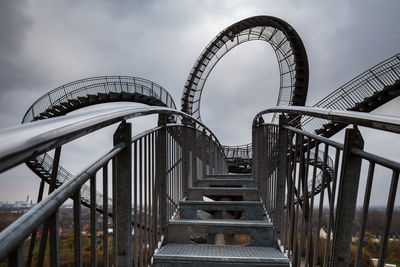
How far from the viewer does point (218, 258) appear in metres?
1.78

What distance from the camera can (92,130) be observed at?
2.62 feet

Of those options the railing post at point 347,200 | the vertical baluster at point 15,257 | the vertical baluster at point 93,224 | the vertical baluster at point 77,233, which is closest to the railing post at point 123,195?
the vertical baluster at point 93,224

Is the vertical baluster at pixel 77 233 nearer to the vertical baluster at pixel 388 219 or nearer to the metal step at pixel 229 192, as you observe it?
the vertical baluster at pixel 388 219

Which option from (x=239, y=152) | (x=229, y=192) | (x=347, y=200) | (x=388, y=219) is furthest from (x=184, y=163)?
(x=239, y=152)

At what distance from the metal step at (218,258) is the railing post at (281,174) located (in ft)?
0.74

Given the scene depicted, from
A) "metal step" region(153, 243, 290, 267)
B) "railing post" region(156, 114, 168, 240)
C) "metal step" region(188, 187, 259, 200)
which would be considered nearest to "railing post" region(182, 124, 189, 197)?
"metal step" region(188, 187, 259, 200)

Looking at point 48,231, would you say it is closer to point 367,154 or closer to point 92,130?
point 92,130

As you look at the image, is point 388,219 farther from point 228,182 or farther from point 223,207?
point 228,182

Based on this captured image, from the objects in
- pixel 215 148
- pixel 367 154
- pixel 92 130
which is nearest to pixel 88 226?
pixel 92 130

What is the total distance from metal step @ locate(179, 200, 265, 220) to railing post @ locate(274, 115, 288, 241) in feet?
1.51

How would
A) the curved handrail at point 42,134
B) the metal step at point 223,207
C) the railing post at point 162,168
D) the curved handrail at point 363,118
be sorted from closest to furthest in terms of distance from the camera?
the curved handrail at point 42,134, the curved handrail at point 363,118, the railing post at point 162,168, the metal step at point 223,207

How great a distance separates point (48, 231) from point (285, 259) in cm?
143

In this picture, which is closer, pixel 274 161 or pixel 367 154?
pixel 367 154

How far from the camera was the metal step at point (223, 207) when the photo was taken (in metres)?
2.60
